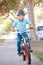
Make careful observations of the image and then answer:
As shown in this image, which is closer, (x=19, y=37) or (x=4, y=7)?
(x=19, y=37)

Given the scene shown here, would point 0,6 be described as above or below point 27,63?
above

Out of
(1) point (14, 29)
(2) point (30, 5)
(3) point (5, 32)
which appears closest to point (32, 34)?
(2) point (30, 5)

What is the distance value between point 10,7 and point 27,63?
939 inches

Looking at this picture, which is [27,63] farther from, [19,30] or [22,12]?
[22,12]

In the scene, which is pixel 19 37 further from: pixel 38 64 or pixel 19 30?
pixel 38 64

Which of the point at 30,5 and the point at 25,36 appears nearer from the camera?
the point at 25,36

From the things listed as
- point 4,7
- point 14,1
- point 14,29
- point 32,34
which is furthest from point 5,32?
point 14,29

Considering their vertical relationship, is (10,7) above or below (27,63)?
above

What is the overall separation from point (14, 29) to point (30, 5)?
15.8 m

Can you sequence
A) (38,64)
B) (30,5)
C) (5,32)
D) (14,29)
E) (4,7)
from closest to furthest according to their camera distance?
(38,64)
(14,29)
(30,5)
(4,7)
(5,32)

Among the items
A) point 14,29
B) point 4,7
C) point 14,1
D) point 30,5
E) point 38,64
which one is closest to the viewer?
point 38,64

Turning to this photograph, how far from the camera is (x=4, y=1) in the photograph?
31.2m

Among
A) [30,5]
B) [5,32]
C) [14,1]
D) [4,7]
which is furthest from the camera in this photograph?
[5,32]

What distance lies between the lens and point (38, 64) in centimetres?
813
